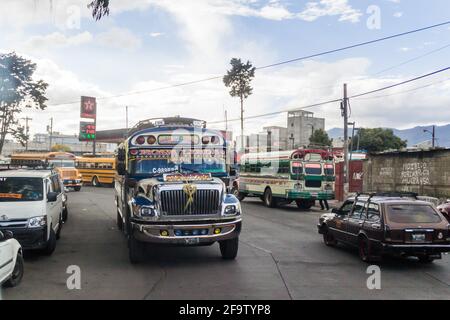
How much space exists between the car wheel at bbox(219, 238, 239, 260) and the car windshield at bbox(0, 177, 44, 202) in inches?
165

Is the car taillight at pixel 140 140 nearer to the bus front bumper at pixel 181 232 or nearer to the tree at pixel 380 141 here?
the bus front bumper at pixel 181 232

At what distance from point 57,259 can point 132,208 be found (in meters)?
2.28

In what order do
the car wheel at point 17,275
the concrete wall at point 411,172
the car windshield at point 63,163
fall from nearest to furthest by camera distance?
the car wheel at point 17,275 < the concrete wall at point 411,172 < the car windshield at point 63,163

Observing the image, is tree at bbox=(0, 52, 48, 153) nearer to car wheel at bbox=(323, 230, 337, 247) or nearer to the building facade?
car wheel at bbox=(323, 230, 337, 247)

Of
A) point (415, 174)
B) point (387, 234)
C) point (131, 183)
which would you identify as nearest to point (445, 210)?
point (387, 234)

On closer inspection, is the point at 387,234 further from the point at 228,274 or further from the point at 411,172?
the point at 411,172

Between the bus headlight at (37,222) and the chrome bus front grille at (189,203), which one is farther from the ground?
the chrome bus front grille at (189,203)

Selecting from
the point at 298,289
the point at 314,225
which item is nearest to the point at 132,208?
the point at 298,289

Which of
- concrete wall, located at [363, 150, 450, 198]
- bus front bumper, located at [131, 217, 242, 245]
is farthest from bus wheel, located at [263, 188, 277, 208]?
bus front bumper, located at [131, 217, 242, 245]

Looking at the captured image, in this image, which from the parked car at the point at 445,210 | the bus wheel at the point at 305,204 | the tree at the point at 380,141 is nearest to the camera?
the parked car at the point at 445,210

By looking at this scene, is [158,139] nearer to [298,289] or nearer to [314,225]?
[298,289]

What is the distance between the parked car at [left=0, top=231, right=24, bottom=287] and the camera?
732cm

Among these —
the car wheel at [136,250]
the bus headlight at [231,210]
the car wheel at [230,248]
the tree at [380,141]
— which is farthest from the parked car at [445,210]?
the tree at [380,141]

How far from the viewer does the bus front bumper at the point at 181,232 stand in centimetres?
931
